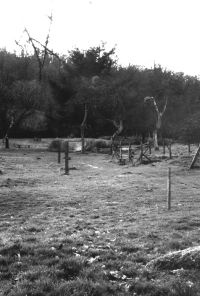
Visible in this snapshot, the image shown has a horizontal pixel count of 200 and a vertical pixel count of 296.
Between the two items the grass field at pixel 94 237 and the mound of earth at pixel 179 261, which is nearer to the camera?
the grass field at pixel 94 237

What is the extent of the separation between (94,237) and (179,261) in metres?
3.41

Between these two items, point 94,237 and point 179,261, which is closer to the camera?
point 179,261

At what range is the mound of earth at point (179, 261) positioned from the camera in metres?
7.85

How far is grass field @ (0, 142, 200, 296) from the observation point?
23.6ft

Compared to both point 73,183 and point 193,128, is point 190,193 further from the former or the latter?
point 193,128

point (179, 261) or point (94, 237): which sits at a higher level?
point (179, 261)

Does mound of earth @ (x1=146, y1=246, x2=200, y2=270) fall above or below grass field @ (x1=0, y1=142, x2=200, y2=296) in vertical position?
above

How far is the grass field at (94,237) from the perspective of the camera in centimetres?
720

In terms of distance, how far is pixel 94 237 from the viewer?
10844 mm

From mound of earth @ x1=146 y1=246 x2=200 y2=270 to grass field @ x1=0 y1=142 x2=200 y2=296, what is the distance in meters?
0.05

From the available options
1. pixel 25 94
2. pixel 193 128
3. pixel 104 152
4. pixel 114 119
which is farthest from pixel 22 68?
pixel 193 128

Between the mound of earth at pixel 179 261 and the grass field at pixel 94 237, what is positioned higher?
the mound of earth at pixel 179 261

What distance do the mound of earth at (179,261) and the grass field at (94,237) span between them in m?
0.05

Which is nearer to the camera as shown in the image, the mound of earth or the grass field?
the grass field
